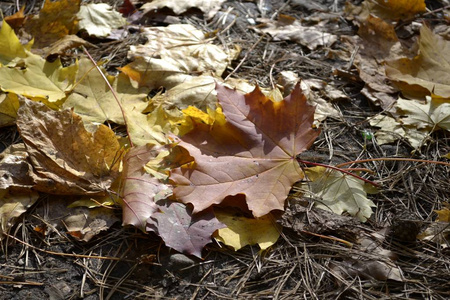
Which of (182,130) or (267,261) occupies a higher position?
(182,130)

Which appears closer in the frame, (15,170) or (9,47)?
(15,170)

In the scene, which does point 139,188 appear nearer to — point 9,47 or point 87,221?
point 87,221

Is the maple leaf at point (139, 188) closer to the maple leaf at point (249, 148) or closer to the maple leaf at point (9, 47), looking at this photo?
the maple leaf at point (249, 148)

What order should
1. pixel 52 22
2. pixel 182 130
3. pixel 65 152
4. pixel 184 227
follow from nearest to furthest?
pixel 184 227 → pixel 65 152 → pixel 182 130 → pixel 52 22

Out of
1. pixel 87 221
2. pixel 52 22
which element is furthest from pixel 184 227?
pixel 52 22

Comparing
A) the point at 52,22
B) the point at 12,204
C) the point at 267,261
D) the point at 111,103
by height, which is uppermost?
the point at 52,22

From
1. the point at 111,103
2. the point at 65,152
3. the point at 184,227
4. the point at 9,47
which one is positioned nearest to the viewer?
the point at 184,227

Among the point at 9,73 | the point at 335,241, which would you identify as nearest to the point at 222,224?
the point at 335,241
